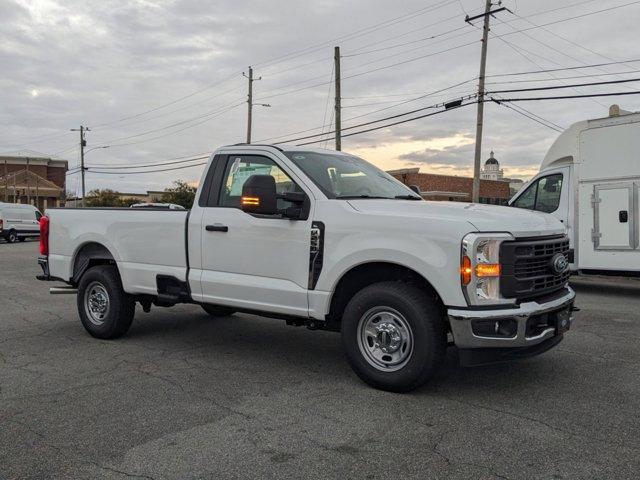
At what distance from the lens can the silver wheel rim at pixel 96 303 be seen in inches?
260

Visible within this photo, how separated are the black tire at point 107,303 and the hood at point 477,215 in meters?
3.11

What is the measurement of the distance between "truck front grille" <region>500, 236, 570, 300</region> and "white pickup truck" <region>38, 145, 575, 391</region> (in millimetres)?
11

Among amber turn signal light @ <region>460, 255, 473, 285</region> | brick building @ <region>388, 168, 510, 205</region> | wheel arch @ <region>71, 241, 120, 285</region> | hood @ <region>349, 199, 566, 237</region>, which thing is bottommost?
wheel arch @ <region>71, 241, 120, 285</region>

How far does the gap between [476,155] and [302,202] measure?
1998cm

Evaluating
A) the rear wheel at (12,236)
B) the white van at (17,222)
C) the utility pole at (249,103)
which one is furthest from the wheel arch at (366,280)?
the utility pole at (249,103)

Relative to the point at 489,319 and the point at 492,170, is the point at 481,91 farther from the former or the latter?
the point at 492,170

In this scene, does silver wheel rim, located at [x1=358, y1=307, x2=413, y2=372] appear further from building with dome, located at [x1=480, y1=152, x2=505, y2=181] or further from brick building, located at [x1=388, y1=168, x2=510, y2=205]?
building with dome, located at [x1=480, y1=152, x2=505, y2=181]

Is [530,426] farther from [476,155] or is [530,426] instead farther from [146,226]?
[476,155]

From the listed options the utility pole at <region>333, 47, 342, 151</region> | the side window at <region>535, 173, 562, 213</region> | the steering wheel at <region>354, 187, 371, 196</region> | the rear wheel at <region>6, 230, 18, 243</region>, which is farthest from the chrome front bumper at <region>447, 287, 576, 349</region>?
the rear wheel at <region>6, 230, 18, 243</region>

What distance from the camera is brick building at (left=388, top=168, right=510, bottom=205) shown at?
39.7 meters

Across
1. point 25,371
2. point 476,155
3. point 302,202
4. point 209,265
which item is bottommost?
point 25,371

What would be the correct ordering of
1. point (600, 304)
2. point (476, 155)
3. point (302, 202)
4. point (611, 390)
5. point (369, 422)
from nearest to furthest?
point (369, 422), point (611, 390), point (302, 202), point (600, 304), point (476, 155)

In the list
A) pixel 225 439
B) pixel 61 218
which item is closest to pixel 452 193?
pixel 61 218

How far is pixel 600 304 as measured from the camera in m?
9.52
